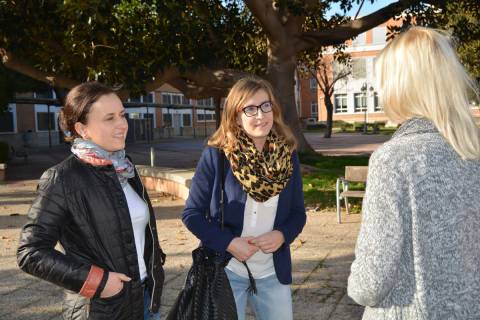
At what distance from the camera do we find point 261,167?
9.02 feet

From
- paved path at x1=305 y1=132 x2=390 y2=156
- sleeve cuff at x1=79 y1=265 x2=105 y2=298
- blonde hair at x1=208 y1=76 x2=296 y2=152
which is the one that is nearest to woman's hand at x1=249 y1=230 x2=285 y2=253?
blonde hair at x1=208 y1=76 x2=296 y2=152

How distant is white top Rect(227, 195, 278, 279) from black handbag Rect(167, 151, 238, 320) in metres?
0.24

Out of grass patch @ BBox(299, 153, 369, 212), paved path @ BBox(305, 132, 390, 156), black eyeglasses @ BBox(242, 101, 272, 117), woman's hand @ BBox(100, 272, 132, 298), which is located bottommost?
grass patch @ BBox(299, 153, 369, 212)

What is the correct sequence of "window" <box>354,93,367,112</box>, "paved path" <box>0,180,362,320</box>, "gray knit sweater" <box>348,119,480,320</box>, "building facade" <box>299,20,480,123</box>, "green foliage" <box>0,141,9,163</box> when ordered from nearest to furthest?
"gray knit sweater" <box>348,119,480,320</box>, "paved path" <box>0,180,362,320</box>, "green foliage" <box>0,141,9,163</box>, "building facade" <box>299,20,480,123</box>, "window" <box>354,93,367,112</box>

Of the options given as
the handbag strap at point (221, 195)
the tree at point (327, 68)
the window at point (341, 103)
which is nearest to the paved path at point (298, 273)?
the handbag strap at point (221, 195)

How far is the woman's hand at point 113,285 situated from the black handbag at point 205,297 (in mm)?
398

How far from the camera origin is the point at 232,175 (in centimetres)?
276

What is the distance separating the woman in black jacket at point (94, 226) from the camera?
2.10m

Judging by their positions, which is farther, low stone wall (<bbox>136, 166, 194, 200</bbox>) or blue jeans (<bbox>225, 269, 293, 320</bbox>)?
low stone wall (<bbox>136, 166, 194, 200</bbox>)

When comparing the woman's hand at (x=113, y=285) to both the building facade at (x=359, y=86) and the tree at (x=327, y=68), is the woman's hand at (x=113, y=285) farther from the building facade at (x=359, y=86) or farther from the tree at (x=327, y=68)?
the building facade at (x=359, y=86)

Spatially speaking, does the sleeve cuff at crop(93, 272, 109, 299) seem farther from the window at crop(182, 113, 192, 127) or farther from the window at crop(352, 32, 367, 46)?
the window at crop(352, 32, 367, 46)

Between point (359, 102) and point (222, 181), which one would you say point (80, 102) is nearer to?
point (222, 181)

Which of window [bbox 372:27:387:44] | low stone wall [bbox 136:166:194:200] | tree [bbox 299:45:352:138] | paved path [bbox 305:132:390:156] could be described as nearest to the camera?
low stone wall [bbox 136:166:194:200]

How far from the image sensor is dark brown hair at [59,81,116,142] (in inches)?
92.5
